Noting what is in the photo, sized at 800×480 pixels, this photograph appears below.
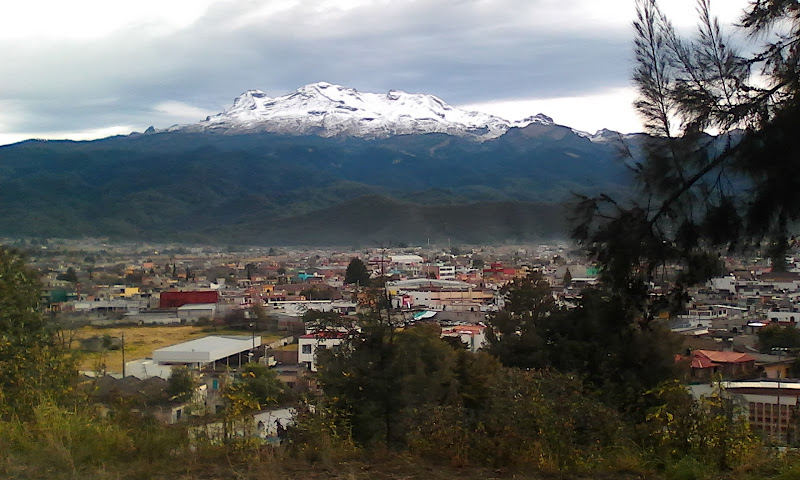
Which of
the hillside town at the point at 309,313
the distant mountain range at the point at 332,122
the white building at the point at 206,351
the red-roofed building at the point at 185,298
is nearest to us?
the hillside town at the point at 309,313

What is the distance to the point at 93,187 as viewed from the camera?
92.3 m

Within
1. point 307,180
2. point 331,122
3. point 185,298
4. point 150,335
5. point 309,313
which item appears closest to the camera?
point 309,313

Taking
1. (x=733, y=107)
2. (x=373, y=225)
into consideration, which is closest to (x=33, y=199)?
(x=373, y=225)

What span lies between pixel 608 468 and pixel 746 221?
1.51 m

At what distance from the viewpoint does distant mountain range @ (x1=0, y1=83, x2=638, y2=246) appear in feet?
220

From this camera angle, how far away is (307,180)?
11344 cm

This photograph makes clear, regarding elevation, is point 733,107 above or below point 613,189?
above

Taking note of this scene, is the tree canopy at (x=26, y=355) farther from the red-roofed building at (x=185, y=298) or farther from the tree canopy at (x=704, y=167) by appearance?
the red-roofed building at (x=185, y=298)

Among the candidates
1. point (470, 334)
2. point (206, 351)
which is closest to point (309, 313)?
point (206, 351)

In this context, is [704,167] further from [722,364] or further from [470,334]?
[470,334]

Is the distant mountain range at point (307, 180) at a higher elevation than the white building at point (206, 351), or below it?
higher

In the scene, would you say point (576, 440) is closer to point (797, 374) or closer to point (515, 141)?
point (797, 374)

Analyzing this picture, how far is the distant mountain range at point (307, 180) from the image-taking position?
220 ft

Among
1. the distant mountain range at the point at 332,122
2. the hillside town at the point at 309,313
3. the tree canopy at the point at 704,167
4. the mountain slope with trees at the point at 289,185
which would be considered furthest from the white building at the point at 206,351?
the distant mountain range at the point at 332,122
